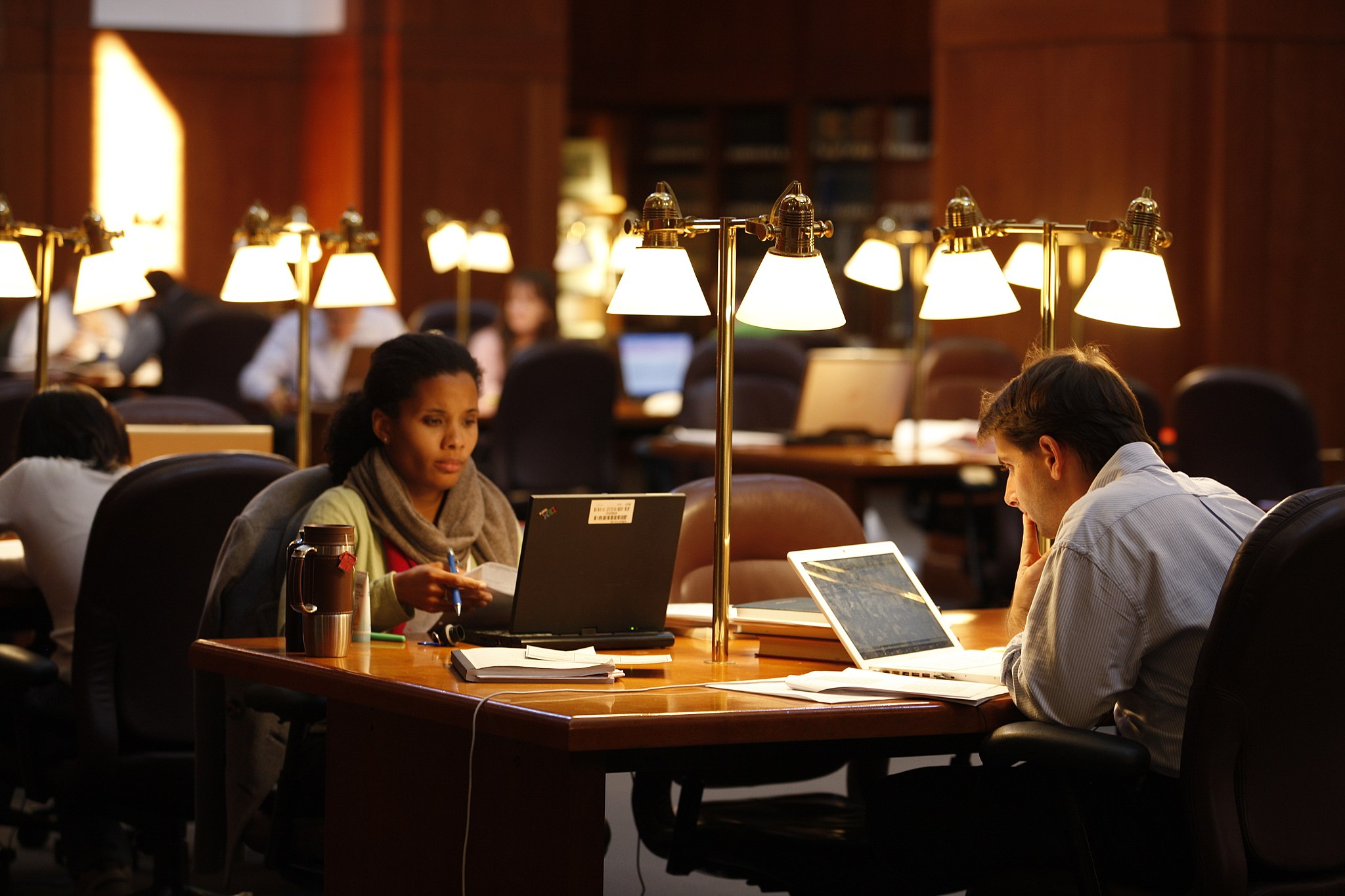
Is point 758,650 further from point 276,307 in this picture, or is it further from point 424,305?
point 276,307

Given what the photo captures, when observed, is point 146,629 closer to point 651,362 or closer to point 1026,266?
point 1026,266

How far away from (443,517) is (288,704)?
52 cm

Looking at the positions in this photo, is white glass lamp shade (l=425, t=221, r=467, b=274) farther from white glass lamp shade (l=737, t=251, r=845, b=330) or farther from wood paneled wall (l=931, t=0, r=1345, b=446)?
white glass lamp shade (l=737, t=251, r=845, b=330)

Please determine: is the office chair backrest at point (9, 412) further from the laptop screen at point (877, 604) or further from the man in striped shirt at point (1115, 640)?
the man in striped shirt at point (1115, 640)

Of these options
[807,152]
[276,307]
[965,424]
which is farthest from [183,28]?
[965,424]

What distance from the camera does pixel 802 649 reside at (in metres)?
2.53

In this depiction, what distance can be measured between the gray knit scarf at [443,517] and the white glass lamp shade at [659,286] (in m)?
0.58

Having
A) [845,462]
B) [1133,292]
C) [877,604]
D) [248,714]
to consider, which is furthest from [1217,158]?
[248,714]

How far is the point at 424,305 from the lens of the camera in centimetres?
998

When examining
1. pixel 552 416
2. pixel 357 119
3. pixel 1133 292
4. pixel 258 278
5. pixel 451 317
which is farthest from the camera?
pixel 357 119

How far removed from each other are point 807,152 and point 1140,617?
966 cm

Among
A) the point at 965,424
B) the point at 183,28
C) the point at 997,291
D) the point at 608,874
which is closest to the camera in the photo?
the point at 997,291

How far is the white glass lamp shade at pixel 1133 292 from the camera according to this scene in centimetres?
270

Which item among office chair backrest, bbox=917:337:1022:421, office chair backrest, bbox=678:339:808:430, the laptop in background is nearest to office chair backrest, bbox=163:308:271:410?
office chair backrest, bbox=678:339:808:430
